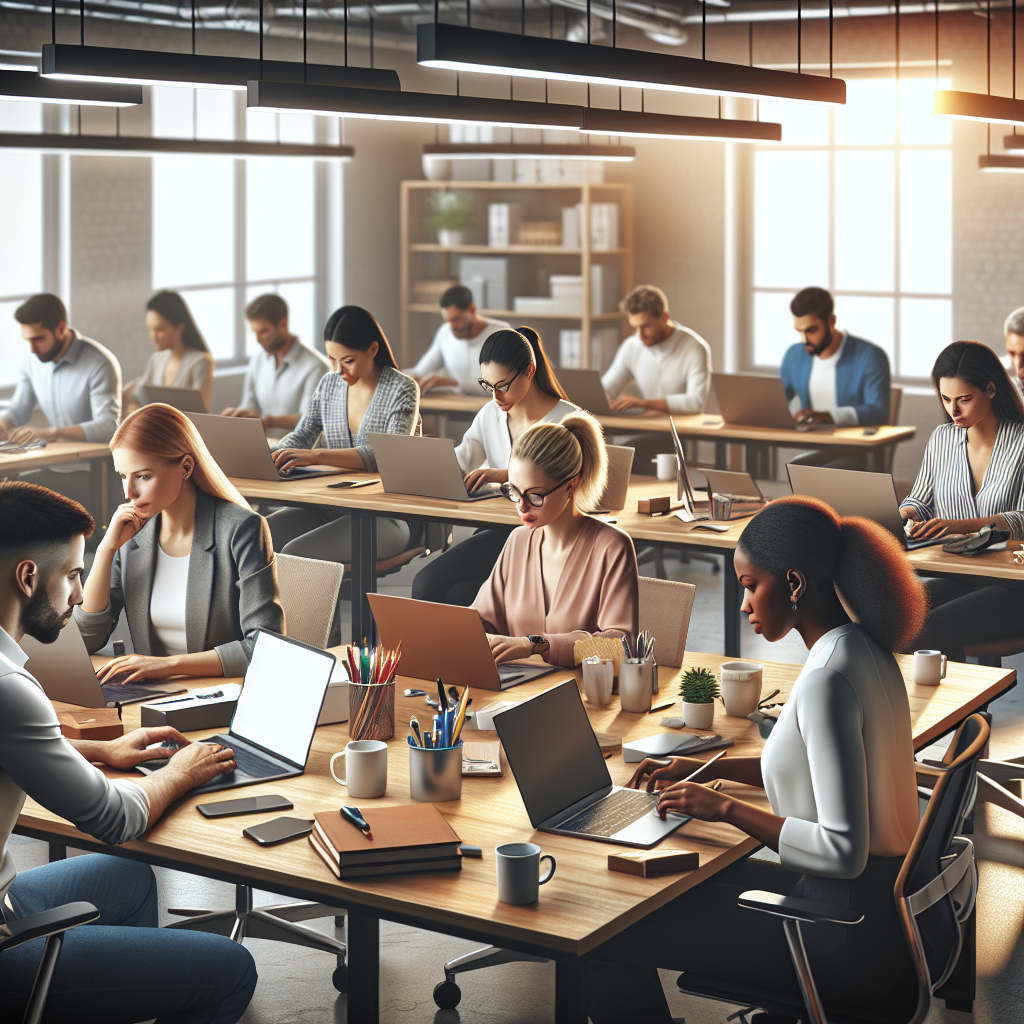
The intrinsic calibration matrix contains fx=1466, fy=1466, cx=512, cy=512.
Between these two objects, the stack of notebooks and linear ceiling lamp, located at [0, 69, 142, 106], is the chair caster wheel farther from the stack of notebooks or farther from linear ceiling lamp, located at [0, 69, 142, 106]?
linear ceiling lamp, located at [0, 69, 142, 106]

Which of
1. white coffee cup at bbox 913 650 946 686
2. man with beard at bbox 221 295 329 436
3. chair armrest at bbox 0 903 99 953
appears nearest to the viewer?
chair armrest at bbox 0 903 99 953

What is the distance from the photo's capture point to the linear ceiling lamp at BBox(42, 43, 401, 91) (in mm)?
4004

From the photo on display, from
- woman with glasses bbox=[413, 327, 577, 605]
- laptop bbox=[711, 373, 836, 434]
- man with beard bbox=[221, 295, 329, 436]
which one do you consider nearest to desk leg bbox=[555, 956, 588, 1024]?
woman with glasses bbox=[413, 327, 577, 605]

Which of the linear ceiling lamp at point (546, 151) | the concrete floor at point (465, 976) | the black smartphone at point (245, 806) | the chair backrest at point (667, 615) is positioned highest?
the linear ceiling lamp at point (546, 151)

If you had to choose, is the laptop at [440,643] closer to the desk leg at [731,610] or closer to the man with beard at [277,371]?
the desk leg at [731,610]

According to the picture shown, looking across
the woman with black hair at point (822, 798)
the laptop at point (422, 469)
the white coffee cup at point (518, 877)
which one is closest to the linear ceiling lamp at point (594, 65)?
the woman with black hair at point (822, 798)

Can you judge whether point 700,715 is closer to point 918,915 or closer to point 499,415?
point 918,915

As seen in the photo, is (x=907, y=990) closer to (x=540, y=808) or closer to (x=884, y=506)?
(x=540, y=808)

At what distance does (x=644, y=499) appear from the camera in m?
5.73

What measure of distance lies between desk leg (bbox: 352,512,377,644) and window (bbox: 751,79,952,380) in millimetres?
5843

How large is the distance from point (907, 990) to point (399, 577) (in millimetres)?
5949

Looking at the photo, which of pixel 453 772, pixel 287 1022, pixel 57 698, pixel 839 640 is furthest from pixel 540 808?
pixel 57 698

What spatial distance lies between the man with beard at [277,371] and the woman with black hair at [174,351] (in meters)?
0.28

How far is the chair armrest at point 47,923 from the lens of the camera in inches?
90.7
